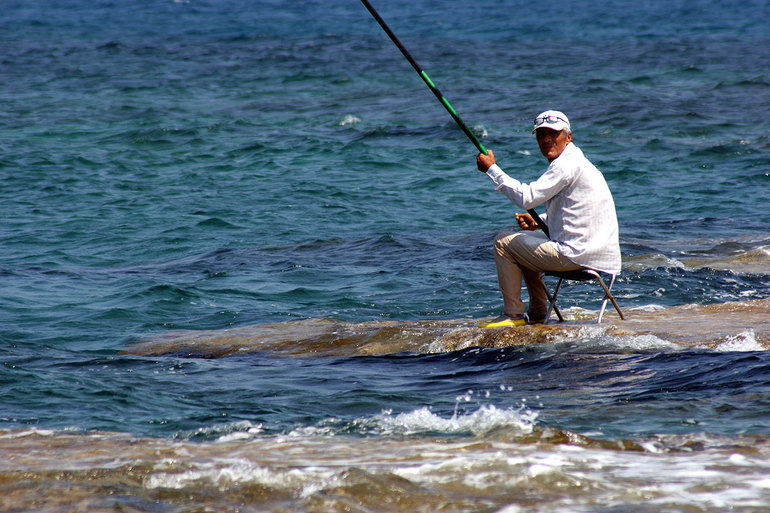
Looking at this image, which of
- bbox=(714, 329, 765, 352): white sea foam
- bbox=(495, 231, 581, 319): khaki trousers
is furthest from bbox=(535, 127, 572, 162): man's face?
bbox=(714, 329, 765, 352): white sea foam

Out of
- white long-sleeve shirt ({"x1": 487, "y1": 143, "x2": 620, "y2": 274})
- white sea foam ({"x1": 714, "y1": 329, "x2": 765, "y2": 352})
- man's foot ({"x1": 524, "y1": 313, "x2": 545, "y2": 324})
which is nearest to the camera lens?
white sea foam ({"x1": 714, "y1": 329, "x2": 765, "y2": 352})

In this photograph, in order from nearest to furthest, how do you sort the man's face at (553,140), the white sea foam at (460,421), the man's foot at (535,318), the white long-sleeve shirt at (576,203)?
the white sea foam at (460,421), the white long-sleeve shirt at (576,203), the man's face at (553,140), the man's foot at (535,318)

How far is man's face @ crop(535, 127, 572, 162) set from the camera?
6.33 meters

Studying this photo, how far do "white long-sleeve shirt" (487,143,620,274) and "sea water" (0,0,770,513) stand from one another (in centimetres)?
57

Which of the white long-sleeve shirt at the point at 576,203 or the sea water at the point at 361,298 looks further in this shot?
the white long-sleeve shirt at the point at 576,203

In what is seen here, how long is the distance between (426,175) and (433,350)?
8940 mm

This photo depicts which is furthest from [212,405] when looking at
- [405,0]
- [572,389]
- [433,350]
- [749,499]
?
[405,0]

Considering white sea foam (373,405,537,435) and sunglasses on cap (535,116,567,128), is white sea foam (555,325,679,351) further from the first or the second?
sunglasses on cap (535,116,567,128)

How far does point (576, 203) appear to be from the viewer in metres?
6.30

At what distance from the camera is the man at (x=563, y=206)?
6.21 metres

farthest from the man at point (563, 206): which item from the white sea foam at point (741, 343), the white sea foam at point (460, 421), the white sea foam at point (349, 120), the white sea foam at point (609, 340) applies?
the white sea foam at point (349, 120)

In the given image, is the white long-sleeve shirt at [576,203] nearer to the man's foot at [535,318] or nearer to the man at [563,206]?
the man at [563,206]

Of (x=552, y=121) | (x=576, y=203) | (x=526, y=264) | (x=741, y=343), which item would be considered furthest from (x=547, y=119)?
(x=741, y=343)

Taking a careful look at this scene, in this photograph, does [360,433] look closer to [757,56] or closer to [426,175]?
[426,175]
